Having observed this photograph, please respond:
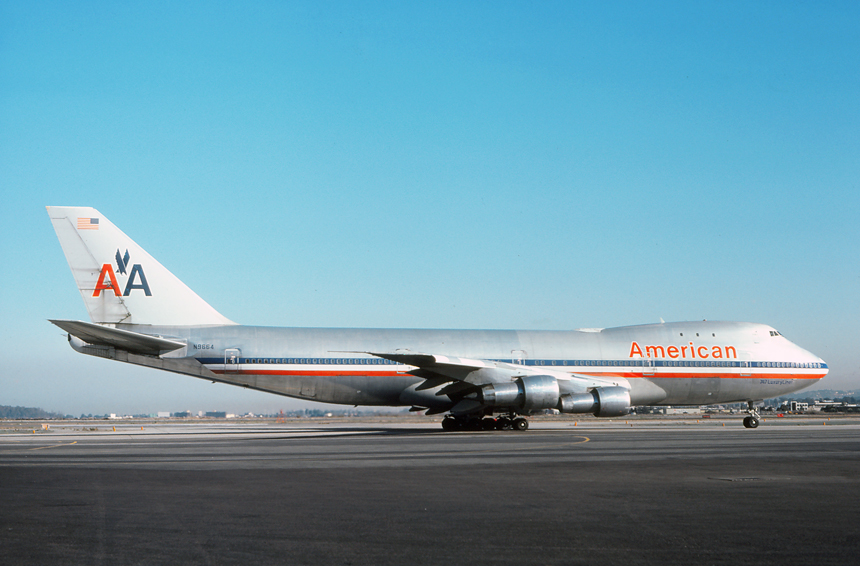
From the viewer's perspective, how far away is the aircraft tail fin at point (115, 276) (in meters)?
29.1

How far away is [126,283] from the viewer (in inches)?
1166

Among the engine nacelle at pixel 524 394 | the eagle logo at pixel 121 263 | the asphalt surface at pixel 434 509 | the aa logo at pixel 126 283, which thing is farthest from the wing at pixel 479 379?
the asphalt surface at pixel 434 509

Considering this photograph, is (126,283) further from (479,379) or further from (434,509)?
(434,509)

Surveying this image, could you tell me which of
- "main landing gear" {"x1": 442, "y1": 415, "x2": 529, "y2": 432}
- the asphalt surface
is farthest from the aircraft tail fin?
the asphalt surface

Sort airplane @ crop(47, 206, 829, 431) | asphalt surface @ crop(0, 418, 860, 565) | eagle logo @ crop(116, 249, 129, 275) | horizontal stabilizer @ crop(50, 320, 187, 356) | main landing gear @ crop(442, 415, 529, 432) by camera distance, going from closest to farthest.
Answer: asphalt surface @ crop(0, 418, 860, 565)
horizontal stabilizer @ crop(50, 320, 187, 356)
airplane @ crop(47, 206, 829, 431)
eagle logo @ crop(116, 249, 129, 275)
main landing gear @ crop(442, 415, 529, 432)

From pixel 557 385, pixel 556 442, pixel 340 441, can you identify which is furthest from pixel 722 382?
pixel 340 441

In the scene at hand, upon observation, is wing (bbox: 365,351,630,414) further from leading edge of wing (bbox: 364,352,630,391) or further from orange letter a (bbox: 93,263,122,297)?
orange letter a (bbox: 93,263,122,297)

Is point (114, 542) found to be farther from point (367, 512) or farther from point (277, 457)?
point (277, 457)

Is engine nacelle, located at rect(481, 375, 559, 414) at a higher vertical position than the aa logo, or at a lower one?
lower

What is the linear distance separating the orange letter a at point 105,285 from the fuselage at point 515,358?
1.71 meters

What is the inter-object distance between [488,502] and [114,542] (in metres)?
4.61

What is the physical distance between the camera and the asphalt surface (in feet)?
20.4

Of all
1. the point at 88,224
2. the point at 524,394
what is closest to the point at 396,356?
the point at 524,394

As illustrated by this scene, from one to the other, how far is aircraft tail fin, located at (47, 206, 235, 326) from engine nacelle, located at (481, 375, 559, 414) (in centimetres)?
1290
